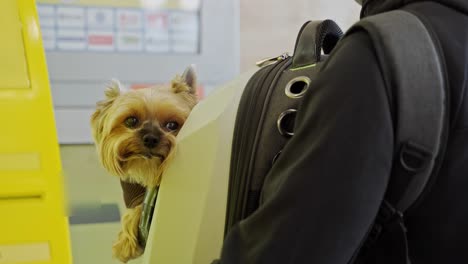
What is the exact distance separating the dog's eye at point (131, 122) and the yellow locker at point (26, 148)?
0.17m

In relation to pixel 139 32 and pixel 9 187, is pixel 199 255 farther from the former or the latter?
pixel 139 32

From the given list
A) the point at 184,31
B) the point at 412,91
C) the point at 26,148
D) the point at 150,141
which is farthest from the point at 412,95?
the point at 184,31

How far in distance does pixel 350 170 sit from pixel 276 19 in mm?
853

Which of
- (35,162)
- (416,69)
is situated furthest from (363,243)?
(35,162)

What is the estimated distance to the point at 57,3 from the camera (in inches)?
39.5

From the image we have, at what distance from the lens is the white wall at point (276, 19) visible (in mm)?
1123

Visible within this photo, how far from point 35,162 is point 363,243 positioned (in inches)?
20.4

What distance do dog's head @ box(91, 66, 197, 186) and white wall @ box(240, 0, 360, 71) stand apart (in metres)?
0.52

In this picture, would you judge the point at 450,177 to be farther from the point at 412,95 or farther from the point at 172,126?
the point at 172,126

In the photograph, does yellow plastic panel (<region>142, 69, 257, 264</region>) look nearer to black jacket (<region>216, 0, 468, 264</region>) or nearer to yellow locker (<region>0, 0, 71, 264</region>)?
black jacket (<region>216, 0, 468, 264</region>)

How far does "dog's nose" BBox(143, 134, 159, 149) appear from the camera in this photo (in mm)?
585

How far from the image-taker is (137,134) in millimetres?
598

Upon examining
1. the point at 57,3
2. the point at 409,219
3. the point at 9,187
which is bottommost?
the point at 9,187

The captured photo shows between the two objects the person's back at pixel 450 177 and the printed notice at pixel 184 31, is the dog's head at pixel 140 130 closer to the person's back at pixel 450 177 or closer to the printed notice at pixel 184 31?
the person's back at pixel 450 177
